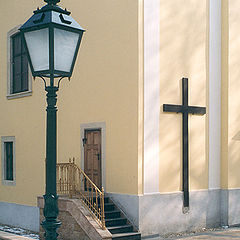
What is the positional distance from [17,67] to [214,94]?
7.10 m

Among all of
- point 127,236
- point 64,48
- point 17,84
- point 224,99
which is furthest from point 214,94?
point 64,48

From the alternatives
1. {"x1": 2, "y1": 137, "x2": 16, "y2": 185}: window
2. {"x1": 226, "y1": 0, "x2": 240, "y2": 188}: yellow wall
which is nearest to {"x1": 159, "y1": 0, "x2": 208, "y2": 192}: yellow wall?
{"x1": 226, "y1": 0, "x2": 240, "y2": 188}: yellow wall

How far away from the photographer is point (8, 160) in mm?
16016

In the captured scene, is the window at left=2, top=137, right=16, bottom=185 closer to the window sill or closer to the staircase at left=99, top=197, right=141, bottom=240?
the window sill

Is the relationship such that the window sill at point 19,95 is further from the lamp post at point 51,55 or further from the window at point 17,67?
the lamp post at point 51,55

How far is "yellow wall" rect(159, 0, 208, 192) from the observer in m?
11.4

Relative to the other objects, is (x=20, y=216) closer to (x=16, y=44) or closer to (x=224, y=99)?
(x=16, y=44)

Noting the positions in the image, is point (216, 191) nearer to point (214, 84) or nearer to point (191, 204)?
point (191, 204)

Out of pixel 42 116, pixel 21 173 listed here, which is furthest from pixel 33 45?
pixel 21 173

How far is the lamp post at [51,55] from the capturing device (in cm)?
491

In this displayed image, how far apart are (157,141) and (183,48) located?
2567 millimetres

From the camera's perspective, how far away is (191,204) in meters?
11.8

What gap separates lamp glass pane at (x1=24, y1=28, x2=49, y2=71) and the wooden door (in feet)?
23.1

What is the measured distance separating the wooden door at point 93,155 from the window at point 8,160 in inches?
168
